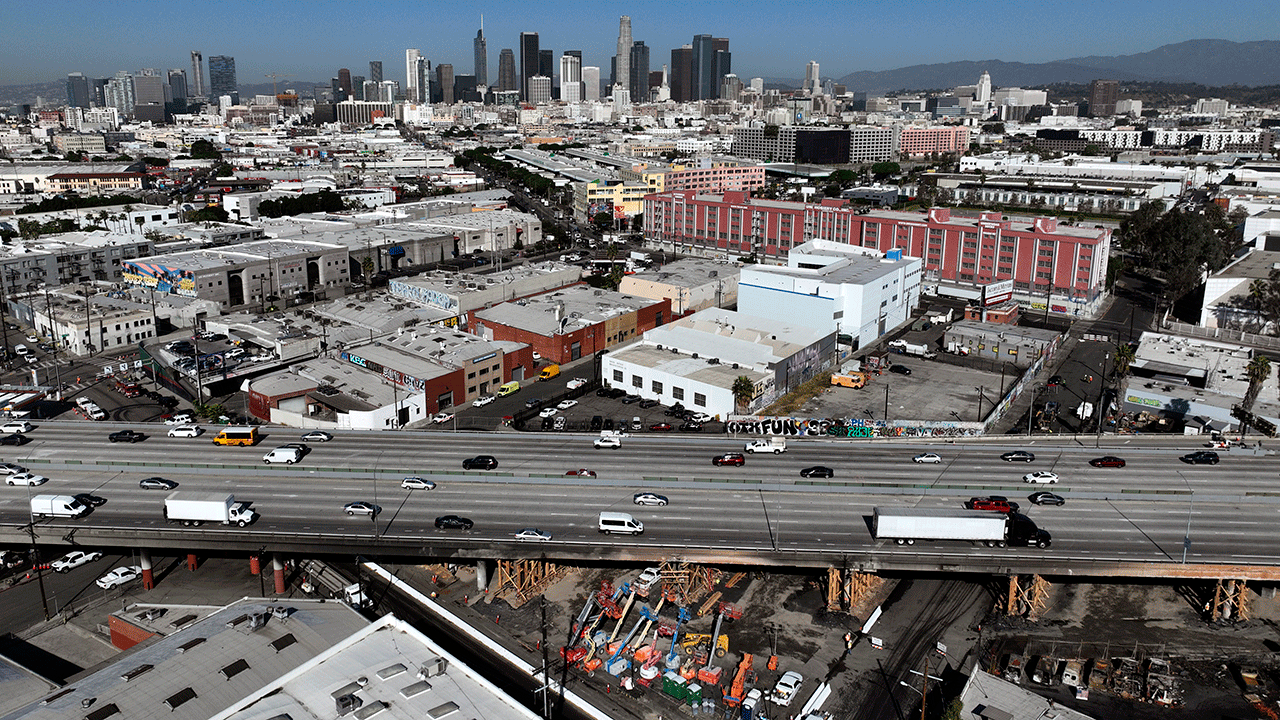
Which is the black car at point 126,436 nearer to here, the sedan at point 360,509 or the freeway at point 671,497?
the freeway at point 671,497

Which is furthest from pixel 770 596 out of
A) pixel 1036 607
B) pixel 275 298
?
pixel 275 298

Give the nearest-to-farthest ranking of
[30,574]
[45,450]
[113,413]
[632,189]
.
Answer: [30,574] → [45,450] → [113,413] → [632,189]

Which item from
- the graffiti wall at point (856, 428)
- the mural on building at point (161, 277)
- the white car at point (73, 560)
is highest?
the mural on building at point (161, 277)

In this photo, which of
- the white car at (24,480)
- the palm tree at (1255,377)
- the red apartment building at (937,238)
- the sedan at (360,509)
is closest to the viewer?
the sedan at (360,509)

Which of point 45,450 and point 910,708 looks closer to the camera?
point 910,708

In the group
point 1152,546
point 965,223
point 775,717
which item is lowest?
point 775,717

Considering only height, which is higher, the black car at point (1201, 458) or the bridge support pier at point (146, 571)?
the black car at point (1201, 458)

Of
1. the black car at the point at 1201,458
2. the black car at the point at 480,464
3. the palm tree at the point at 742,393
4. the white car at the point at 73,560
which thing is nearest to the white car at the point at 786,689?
the black car at the point at 480,464

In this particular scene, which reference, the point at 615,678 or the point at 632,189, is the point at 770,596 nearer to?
the point at 615,678
